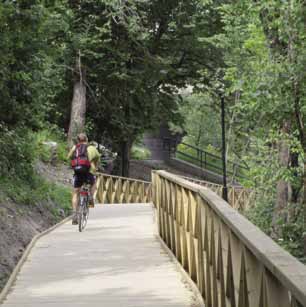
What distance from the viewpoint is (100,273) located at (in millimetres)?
8125

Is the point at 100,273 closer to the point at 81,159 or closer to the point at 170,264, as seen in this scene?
the point at 170,264

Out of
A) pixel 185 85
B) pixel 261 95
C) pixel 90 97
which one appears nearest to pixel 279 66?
pixel 261 95

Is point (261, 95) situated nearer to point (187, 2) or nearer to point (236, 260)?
point (236, 260)

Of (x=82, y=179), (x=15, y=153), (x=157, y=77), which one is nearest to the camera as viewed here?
(x=82, y=179)

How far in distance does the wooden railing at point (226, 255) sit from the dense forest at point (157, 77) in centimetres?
309

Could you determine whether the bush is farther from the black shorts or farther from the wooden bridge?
the wooden bridge

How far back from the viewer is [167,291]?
23.2 feet

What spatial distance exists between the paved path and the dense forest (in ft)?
9.10

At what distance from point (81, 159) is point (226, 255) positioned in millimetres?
7716

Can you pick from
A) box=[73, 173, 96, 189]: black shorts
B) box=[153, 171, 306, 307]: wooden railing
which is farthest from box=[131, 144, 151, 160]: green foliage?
box=[153, 171, 306, 307]: wooden railing

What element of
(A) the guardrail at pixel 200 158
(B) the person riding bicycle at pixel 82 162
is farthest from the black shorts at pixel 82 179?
(A) the guardrail at pixel 200 158

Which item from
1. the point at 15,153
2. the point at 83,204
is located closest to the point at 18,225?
the point at 83,204

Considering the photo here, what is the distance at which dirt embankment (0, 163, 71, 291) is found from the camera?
929cm

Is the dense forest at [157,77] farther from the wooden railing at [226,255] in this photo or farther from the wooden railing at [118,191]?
the wooden railing at [226,255]
